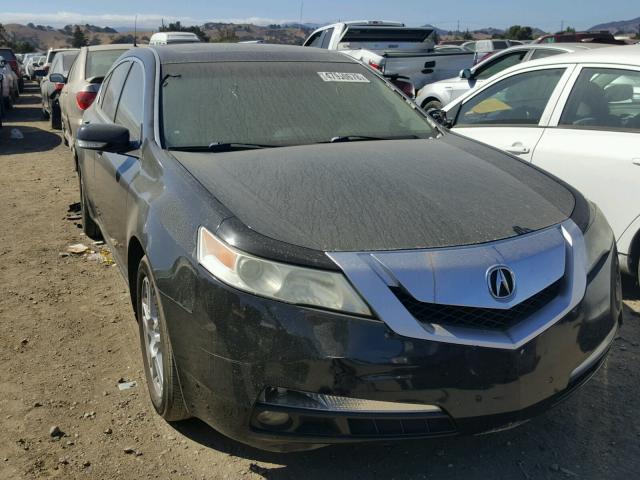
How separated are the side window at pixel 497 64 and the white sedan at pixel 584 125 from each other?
360cm

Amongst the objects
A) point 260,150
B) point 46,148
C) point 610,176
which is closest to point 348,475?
point 260,150

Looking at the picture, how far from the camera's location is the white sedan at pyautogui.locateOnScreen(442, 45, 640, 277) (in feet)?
14.0

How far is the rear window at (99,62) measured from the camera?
9008 millimetres

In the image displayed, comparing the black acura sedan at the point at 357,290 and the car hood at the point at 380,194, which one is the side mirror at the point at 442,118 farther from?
the black acura sedan at the point at 357,290

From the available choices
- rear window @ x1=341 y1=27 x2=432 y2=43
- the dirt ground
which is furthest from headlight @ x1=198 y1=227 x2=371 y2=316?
rear window @ x1=341 y1=27 x2=432 y2=43

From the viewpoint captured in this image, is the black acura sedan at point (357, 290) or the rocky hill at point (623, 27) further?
the rocky hill at point (623, 27)

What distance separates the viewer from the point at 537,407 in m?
2.43

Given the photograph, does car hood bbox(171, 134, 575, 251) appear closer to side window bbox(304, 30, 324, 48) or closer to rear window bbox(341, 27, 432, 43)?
rear window bbox(341, 27, 432, 43)

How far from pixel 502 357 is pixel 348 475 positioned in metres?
0.86

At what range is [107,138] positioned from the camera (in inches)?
136

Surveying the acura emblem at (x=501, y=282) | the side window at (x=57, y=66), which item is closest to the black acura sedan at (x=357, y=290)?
the acura emblem at (x=501, y=282)

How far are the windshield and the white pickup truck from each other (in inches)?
229

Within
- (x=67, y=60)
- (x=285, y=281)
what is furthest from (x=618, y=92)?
(x=67, y=60)

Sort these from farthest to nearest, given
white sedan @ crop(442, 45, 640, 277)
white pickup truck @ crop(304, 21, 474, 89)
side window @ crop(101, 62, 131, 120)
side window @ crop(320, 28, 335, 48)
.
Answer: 1. side window @ crop(320, 28, 335, 48)
2. white pickup truck @ crop(304, 21, 474, 89)
3. side window @ crop(101, 62, 131, 120)
4. white sedan @ crop(442, 45, 640, 277)
